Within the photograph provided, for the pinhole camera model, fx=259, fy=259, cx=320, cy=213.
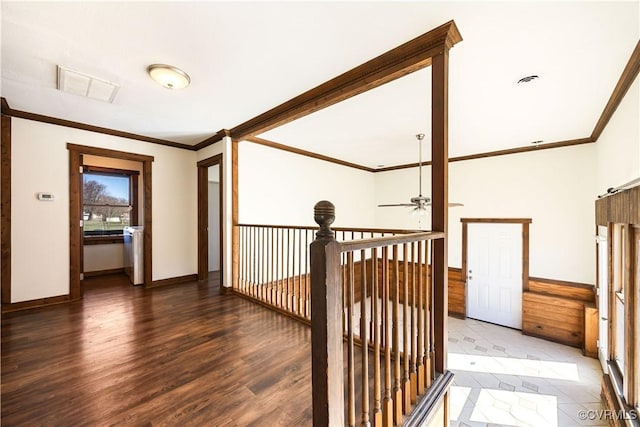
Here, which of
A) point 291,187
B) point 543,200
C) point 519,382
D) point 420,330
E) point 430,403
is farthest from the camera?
point 291,187

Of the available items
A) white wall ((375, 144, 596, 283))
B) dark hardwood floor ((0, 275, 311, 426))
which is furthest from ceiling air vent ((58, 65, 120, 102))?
white wall ((375, 144, 596, 283))

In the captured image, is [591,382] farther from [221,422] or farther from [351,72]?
[351,72]

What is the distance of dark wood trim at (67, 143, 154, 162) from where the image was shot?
3.57 m

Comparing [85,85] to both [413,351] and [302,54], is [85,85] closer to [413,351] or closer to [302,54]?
[302,54]

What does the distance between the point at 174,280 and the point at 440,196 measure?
4.43 m

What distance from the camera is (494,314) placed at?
5.14 metres

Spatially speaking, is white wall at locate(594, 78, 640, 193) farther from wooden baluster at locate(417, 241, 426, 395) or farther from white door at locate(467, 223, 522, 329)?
wooden baluster at locate(417, 241, 426, 395)

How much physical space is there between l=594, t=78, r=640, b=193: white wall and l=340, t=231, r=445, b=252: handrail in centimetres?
211

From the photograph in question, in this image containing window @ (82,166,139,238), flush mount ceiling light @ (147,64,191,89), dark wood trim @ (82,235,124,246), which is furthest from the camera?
window @ (82,166,139,238)

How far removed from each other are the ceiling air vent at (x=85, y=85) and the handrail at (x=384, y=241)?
111 inches

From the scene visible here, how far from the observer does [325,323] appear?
37.8 inches

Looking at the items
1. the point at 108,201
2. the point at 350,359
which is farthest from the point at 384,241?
the point at 108,201

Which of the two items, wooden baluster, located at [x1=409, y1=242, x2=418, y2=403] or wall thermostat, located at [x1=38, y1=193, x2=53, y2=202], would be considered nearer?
wooden baluster, located at [x1=409, y1=242, x2=418, y2=403]

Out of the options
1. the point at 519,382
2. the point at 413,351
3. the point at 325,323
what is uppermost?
the point at 325,323
